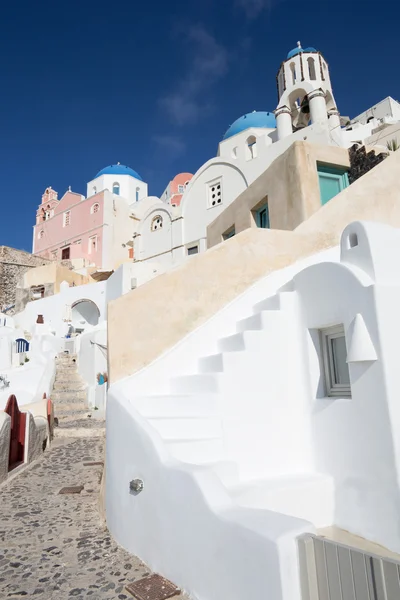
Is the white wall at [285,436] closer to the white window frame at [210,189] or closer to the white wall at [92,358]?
the white wall at [92,358]

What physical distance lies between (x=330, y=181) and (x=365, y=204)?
6.05 ft

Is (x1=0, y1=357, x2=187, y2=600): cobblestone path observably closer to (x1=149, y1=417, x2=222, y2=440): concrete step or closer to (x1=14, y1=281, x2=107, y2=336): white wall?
(x1=149, y1=417, x2=222, y2=440): concrete step

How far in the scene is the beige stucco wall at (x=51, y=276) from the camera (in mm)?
33688

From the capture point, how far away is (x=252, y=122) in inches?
Answer: 1233

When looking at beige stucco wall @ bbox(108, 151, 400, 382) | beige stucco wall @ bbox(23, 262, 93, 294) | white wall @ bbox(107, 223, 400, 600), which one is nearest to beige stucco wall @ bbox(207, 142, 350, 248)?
beige stucco wall @ bbox(108, 151, 400, 382)

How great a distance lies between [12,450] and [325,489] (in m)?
5.33

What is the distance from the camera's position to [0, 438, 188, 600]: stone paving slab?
2.80m

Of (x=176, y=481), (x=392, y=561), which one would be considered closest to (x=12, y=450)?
(x=176, y=481)

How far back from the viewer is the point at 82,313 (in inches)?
1190

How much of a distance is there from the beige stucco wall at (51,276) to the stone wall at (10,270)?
209 inches

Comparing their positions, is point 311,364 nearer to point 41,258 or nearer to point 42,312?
point 42,312

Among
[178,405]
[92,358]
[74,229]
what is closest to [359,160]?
[178,405]

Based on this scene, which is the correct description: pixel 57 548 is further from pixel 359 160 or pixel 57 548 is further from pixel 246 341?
pixel 359 160

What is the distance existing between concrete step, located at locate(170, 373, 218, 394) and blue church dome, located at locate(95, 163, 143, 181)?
4315 cm
